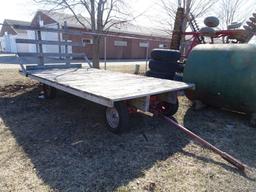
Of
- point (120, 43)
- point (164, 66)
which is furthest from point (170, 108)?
point (120, 43)

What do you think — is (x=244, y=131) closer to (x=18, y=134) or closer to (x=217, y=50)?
(x=217, y=50)

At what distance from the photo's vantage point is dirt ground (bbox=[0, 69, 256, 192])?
8.68 feet

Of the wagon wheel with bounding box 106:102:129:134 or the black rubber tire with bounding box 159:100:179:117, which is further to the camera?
the black rubber tire with bounding box 159:100:179:117

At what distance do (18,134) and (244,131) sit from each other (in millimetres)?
3998

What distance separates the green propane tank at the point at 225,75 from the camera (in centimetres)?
451

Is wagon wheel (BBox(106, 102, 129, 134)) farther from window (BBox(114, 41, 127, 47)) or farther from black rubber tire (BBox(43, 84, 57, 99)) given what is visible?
window (BBox(114, 41, 127, 47))

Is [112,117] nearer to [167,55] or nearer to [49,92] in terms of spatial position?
[49,92]

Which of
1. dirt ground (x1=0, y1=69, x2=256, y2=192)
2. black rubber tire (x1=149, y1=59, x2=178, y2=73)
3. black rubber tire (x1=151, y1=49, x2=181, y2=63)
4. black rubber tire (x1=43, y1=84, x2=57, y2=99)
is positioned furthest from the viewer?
black rubber tire (x1=149, y1=59, x2=178, y2=73)

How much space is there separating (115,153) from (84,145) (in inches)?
20.8

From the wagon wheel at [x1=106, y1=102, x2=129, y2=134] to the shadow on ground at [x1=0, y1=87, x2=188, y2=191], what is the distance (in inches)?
5.3

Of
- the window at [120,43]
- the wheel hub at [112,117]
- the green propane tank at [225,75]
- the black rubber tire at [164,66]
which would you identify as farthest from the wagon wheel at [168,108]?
the window at [120,43]

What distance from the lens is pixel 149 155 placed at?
330cm

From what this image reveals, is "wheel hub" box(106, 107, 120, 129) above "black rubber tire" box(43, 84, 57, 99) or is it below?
above

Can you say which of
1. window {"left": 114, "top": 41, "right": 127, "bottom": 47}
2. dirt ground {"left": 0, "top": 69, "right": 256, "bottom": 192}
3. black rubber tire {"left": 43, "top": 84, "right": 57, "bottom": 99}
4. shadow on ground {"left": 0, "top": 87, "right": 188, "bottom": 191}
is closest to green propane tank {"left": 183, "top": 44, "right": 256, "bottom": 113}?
dirt ground {"left": 0, "top": 69, "right": 256, "bottom": 192}
